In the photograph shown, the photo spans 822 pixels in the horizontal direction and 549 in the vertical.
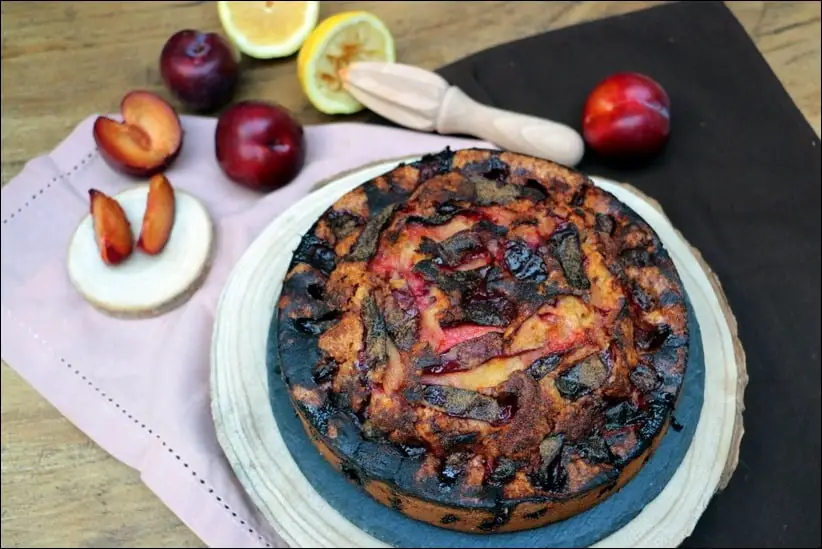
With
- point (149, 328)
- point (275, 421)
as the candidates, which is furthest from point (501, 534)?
point (149, 328)

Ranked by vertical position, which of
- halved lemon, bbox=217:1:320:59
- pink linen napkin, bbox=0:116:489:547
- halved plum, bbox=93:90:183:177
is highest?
halved lemon, bbox=217:1:320:59

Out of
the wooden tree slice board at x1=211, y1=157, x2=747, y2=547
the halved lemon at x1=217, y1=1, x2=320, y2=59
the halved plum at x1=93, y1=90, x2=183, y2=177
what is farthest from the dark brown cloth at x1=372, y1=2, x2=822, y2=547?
the halved plum at x1=93, y1=90, x2=183, y2=177

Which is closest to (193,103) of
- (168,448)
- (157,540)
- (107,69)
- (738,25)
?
(107,69)

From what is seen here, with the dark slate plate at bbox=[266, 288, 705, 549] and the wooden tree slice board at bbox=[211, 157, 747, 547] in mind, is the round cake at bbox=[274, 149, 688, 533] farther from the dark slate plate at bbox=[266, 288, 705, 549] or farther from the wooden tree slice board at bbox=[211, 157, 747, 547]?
the wooden tree slice board at bbox=[211, 157, 747, 547]

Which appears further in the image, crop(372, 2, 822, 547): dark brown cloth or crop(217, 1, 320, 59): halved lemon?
crop(217, 1, 320, 59): halved lemon

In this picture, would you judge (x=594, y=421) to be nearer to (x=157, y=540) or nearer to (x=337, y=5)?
(x=157, y=540)

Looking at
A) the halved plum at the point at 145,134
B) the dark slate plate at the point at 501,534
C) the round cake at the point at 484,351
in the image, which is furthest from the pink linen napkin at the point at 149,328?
the round cake at the point at 484,351

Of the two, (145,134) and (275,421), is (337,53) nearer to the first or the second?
(145,134)
